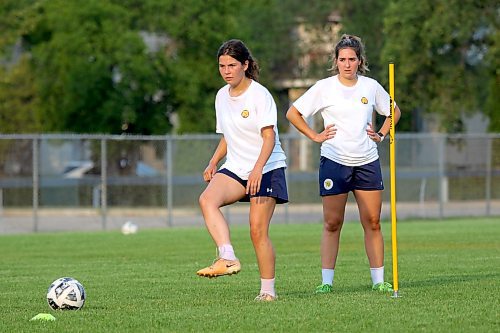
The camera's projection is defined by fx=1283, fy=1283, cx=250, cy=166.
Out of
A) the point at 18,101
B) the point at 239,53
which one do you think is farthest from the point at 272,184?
the point at 18,101

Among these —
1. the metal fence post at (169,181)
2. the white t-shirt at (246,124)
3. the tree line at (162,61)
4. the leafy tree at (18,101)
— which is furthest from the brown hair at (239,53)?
the leafy tree at (18,101)

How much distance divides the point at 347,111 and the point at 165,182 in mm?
20552

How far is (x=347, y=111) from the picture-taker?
36.0ft

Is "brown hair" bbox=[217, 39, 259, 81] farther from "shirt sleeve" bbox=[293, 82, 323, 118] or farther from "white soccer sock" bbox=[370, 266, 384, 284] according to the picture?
"white soccer sock" bbox=[370, 266, 384, 284]

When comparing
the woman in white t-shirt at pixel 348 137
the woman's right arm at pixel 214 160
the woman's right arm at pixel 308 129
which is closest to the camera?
the woman's right arm at pixel 214 160

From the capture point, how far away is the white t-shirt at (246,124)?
10.2 meters

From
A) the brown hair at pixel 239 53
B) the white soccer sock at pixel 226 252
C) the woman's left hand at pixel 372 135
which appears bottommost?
the white soccer sock at pixel 226 252

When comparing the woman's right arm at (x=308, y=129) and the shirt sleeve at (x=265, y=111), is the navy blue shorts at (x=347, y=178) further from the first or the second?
the shirt sleeve at (x=265, y=111)

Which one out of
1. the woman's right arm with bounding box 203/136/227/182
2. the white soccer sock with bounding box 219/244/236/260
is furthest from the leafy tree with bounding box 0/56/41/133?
the white soccer sock with bounding box 219/244/236/260

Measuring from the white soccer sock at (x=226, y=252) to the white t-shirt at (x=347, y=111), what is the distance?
1596 millimetres

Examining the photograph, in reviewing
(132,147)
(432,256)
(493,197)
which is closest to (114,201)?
(132,147)

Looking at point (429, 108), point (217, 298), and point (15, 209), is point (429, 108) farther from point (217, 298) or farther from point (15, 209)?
point (217, 298)

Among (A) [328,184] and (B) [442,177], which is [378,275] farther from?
(B) [442,177]

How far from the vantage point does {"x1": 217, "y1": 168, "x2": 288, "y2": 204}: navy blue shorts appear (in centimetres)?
1029
